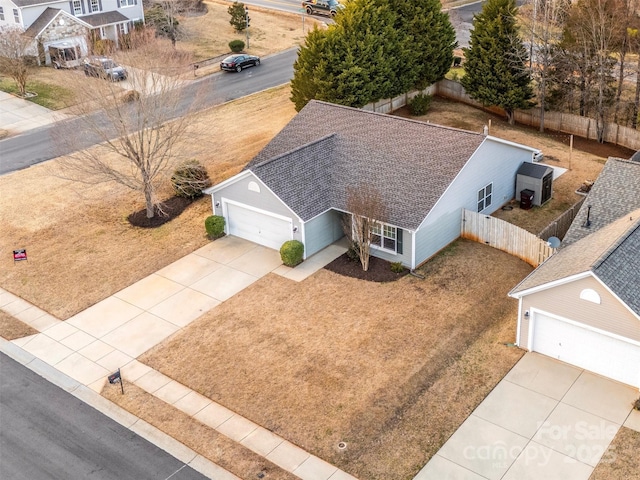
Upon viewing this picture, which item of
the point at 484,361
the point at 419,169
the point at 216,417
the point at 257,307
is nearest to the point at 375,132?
the point at 419,169

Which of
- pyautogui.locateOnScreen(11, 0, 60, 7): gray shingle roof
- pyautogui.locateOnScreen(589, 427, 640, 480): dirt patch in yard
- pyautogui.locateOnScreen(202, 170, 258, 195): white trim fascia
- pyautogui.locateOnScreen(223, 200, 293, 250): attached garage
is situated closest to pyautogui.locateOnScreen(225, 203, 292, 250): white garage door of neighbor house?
pyautogui.locateOnScreen(223, 200, 293, 250): attached garage

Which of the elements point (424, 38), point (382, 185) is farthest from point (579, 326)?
point (424, 38)

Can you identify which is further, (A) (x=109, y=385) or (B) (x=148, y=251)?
(B) (x=148, y=251)

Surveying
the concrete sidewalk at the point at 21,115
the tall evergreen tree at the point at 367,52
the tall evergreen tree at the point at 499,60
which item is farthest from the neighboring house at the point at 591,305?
the concrete sidewalk at the point at 21,115

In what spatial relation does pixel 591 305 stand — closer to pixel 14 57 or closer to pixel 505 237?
pixel 505 237

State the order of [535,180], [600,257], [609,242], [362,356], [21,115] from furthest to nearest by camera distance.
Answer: [21,115] < [535,180] < [362,356] < [609,242] < [600,257]

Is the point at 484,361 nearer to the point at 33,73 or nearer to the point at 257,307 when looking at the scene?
the point at 257,307

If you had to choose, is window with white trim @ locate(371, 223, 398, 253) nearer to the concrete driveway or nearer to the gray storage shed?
the concrete driveway
